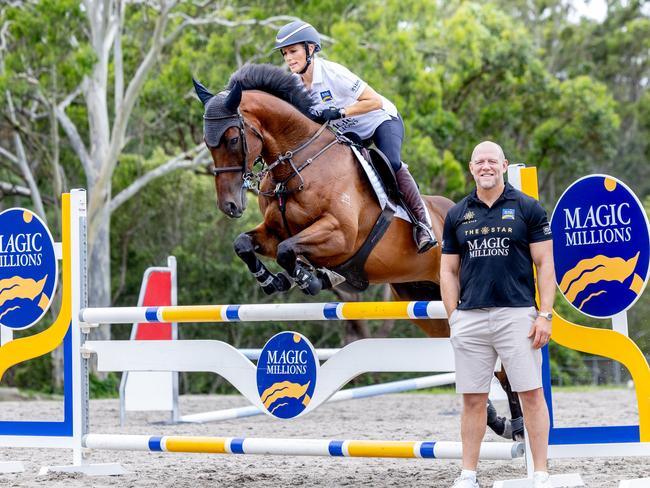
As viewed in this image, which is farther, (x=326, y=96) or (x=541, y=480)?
(x=326, y=96)

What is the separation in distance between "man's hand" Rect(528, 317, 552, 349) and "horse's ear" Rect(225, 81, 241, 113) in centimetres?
191

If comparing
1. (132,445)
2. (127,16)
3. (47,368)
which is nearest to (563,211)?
(132,445)

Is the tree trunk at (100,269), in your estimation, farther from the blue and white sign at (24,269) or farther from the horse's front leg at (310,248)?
the horse's front leg at (310,248)

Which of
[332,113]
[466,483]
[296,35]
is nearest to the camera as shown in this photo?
[466,483]

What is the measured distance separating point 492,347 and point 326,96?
2.05 m

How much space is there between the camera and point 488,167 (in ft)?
13.6

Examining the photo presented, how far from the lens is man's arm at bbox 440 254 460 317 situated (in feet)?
13.9

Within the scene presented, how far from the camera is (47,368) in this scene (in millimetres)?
21594

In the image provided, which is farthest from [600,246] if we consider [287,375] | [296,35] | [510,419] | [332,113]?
[296,35]

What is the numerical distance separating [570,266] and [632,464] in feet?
5.41

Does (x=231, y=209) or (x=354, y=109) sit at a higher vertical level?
(x=354, y=109)

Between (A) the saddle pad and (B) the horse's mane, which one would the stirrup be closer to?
(A) the saddle pad

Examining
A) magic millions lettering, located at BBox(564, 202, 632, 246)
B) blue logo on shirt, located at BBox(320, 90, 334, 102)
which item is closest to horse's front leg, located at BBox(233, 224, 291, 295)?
blue logo on shirt, located at BBox(320, 90, 334, 102)

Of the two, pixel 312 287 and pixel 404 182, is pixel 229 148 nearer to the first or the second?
pixel 312 287
